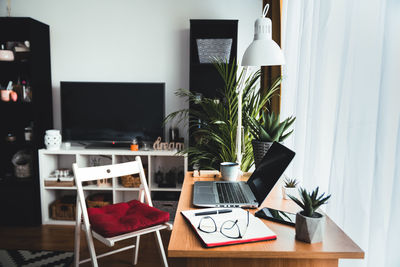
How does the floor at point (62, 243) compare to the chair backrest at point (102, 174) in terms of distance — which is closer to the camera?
the chair backrest at point (102, 174)

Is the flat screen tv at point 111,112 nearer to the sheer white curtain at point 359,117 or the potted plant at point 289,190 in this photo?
the sheer white curtain at point 359,117

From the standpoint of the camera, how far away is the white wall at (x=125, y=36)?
3.09 m

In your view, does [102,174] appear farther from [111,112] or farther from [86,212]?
[111,112]

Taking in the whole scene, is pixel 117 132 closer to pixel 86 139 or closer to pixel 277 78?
pixel 86 139

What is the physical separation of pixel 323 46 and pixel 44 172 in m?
2.89

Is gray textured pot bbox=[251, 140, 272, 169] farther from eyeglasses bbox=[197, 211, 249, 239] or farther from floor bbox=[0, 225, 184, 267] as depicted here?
floor bbox=[0, 225, 184, 267]

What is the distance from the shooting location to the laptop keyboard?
119 centimetres

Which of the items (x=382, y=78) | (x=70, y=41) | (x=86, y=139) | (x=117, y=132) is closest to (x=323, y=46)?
(x=382, y=78)

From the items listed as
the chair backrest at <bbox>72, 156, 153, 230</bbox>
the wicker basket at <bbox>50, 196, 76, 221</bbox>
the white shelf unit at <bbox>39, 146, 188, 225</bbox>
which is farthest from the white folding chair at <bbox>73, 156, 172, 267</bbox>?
the wicker basket at <bbox>50, 196, 76, 221</bbox>

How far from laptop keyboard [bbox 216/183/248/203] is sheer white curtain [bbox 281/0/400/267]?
0.40 metres

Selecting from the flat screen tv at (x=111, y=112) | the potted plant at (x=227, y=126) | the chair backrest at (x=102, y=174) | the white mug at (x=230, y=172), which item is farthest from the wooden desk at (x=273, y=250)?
the flat screen tv at (x=111, y=112)

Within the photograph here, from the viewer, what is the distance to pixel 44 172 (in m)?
2.98

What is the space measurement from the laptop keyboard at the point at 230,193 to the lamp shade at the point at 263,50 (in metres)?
0.61

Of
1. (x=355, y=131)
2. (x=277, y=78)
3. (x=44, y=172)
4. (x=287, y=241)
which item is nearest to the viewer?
(x=287, y=241)
